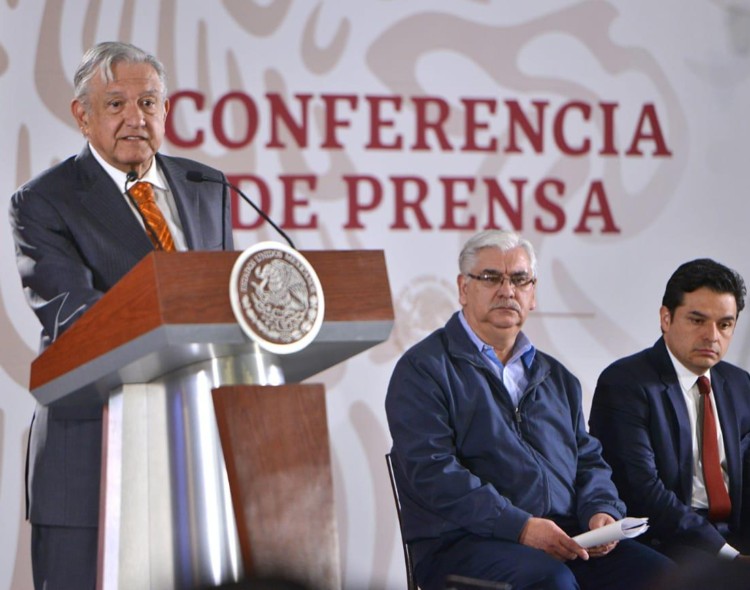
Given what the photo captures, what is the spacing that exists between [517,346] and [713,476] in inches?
29.7

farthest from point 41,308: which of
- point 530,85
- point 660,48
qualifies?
point 660,48

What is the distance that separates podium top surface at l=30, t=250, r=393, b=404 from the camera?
1692 millimetres

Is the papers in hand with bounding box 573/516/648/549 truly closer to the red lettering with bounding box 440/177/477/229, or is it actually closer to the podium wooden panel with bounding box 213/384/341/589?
the podium wooden panel with bounding box 213/384/341/589

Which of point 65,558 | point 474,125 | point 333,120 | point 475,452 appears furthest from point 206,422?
point 474,125

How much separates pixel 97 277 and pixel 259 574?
80 cm

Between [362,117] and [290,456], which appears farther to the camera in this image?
[362,117]

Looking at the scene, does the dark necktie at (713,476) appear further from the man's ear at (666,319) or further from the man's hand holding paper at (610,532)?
the man's hand holding paper at (610,532)

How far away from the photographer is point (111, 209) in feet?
7.31

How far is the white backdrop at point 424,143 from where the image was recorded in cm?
445

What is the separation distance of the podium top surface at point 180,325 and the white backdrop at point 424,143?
2.54 metres

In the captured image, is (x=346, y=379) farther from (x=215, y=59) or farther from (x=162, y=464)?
(x=162, y=464)

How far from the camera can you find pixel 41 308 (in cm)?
213

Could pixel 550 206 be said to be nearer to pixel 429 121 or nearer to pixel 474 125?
pixel 474 125

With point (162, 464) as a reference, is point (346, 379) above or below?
above
